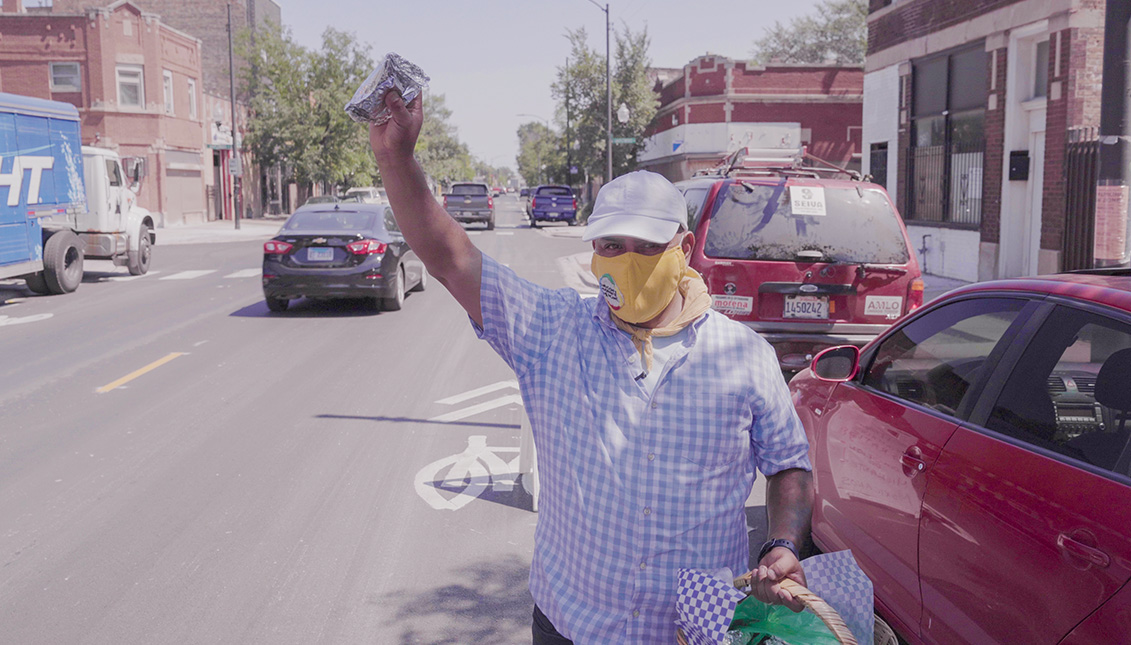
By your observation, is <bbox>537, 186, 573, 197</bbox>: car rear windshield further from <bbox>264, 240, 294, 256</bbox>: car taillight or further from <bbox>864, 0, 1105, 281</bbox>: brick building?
<bbox>264, 240, 294, 256</bbox>: car taillight

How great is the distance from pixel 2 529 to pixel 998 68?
16764mm

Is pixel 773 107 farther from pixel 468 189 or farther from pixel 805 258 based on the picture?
pixel 805 258

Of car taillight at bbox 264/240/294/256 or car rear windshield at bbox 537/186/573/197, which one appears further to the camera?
car rear windshield at bbox 537/186/573/197

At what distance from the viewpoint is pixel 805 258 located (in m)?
8.12

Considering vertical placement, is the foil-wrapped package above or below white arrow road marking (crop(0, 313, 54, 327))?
above

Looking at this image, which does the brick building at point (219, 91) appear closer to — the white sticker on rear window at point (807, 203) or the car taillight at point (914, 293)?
the white sticker on rear window at point (807, 203)

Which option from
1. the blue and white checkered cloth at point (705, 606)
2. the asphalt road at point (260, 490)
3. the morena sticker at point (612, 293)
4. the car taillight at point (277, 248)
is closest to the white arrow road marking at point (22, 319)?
the asphalt road at point (260, 490)

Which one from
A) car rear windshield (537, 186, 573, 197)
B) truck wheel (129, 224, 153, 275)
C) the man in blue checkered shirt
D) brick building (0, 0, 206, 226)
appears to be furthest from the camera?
car rear windshield (537, 186, 573, 197)

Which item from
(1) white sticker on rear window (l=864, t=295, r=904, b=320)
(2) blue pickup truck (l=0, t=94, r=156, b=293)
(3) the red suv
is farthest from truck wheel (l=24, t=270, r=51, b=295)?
(1) white sticker on rear window (l=864, t=295, r=904, b=320)

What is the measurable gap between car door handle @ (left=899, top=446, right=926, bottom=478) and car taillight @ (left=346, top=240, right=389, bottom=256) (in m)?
11.3

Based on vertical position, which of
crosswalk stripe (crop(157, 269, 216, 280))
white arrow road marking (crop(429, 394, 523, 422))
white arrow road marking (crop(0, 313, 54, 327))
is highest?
crosswalk stripe (crop(157, 269, 216, 280))

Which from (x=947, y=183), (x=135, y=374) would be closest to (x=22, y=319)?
(x=135, y=374)

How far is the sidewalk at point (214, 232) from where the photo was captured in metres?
36.0

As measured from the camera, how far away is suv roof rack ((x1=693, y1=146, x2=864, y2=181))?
29.0ft
